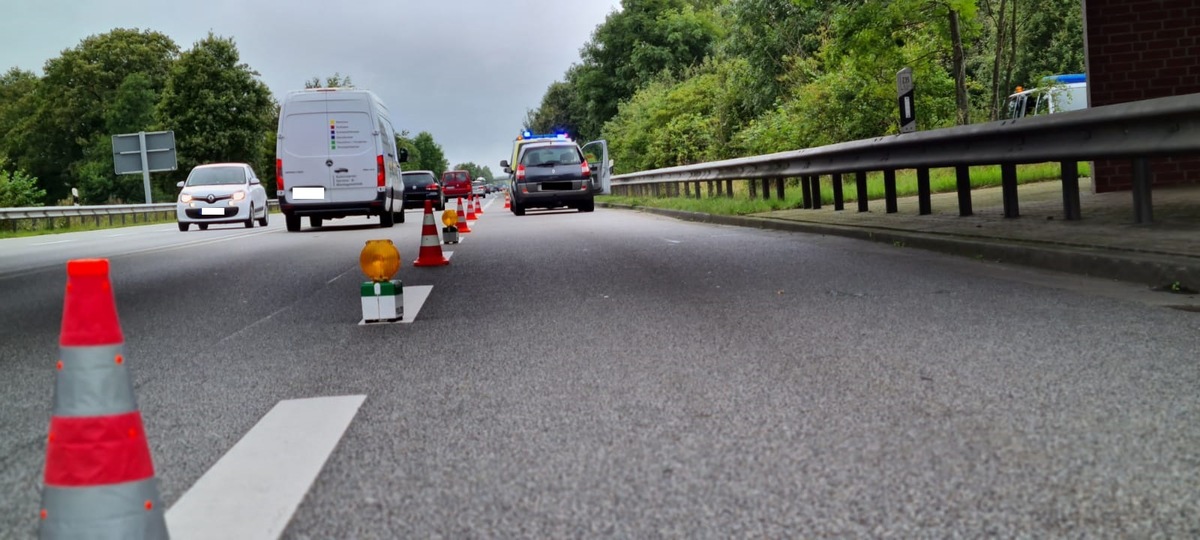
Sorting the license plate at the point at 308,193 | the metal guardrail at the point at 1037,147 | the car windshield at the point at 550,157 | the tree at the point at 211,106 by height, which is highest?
the tree at the point at 211,106

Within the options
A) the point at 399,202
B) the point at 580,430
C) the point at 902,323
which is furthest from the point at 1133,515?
the point at 399,202

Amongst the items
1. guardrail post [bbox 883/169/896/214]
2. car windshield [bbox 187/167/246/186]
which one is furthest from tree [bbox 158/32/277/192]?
guardrail post [bbox 883/169/896/214]

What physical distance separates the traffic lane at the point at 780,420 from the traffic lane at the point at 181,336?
1.92ft

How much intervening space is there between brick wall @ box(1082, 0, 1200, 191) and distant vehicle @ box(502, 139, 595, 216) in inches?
586

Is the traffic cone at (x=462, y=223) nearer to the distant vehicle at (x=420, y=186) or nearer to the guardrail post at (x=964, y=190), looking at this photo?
the guardrail post at (x=964, y=190)

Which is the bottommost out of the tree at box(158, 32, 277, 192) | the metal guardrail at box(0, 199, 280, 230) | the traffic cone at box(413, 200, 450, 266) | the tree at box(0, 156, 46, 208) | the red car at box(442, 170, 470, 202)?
the traffic cone at box(413, 200, 450, 266)

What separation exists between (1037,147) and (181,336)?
7291 mm

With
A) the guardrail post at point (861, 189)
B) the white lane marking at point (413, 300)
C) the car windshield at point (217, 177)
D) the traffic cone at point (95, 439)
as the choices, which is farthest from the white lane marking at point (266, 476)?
the car windshield at point (217, 177)

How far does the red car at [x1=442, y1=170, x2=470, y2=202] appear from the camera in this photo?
5812 centimetres

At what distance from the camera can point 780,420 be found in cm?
412

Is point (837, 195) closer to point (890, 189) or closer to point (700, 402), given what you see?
point (890, 189)

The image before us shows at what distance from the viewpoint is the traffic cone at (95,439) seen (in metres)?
2.45

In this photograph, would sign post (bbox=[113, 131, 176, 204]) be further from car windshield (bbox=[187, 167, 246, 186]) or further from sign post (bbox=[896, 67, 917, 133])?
sign post (bbox=[896, 67, 917, 133])

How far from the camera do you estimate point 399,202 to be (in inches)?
987
